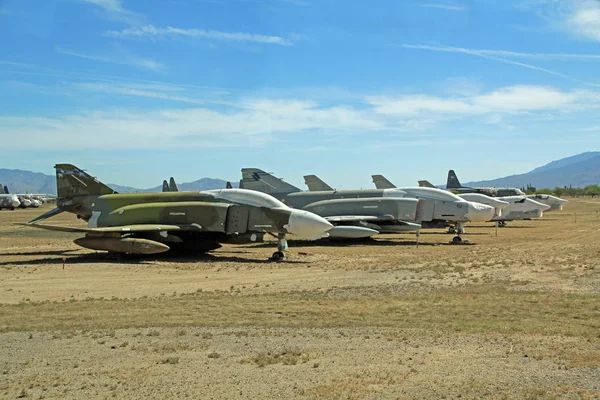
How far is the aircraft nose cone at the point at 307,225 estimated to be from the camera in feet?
74.3

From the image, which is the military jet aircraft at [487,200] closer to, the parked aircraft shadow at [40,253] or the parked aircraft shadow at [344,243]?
the parked aircraft shadow at [344,243]

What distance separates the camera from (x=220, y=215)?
78.3 ft

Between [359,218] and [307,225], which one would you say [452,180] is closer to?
[359,218]

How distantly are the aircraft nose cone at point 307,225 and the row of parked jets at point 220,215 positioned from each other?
0.04 meters

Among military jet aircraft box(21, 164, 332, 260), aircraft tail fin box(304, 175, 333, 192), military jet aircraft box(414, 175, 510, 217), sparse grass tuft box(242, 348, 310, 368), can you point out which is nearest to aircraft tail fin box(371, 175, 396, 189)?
military jet aircraft box(414, 175, 510, 217)

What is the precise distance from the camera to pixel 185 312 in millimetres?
12180

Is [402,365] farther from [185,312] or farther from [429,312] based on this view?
[185,312]

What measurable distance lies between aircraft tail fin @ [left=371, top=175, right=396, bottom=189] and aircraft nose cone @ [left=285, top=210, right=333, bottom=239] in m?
21.1

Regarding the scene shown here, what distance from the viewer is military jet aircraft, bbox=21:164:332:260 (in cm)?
2275

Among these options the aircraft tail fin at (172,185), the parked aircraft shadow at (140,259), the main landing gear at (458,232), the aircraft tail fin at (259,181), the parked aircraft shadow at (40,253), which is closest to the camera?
the parked aircraft shadow at (140,259)

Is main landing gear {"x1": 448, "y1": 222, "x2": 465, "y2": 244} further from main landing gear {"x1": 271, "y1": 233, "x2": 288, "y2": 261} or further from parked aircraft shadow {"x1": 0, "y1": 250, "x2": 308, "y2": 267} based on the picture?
parked aircraft shadow {"x1": 0, "y1": 250, "x2": 308, "y2": 267}

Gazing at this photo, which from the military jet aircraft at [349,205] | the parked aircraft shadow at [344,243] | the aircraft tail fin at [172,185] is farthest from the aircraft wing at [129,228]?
the aircraft tail fin at [172,185]

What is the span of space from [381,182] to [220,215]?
884 inches

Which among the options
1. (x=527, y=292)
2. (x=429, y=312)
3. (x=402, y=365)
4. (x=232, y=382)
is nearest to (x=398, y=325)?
(x=429, y=312)
